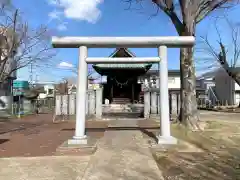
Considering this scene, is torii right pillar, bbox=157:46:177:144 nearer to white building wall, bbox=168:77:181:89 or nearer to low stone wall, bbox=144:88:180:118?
low stone wall, bbox=144:88:180:118

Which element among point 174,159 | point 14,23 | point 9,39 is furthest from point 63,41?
point 9,39

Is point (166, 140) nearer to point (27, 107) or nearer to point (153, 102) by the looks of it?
point (153, 102)

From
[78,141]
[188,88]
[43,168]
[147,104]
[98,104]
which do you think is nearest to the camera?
[43,168]

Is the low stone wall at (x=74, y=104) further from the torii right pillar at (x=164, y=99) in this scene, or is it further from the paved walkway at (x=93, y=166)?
the paved walkway at (x=93, y=166)

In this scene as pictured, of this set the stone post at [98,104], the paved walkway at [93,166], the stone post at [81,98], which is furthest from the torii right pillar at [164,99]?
the stone post at [98,104]

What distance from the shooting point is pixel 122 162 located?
7.58 m

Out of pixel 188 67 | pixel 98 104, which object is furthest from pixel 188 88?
pixel 98 104

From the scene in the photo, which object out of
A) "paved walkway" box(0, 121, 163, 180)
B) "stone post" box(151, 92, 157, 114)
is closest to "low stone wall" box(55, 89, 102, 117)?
"stone post" box(151, 92, 157, 114)

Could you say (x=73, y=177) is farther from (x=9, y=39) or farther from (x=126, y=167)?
(x=9, y=39)

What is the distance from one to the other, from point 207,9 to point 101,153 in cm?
943

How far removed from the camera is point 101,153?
876 cm

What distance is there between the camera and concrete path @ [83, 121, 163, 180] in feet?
21.1

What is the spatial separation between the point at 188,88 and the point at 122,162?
7.51 m

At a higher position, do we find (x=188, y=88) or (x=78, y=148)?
(x=188, y=88)
